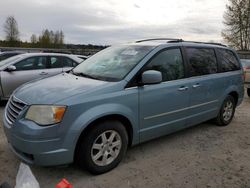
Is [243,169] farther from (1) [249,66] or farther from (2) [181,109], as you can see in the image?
(1) [249,66]

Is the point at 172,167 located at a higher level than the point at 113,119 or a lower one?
lower

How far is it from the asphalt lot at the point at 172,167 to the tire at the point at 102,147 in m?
0.14

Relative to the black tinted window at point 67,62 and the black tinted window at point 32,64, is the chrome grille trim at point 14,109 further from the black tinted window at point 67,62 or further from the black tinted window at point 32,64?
the black tinted window at point 67,62

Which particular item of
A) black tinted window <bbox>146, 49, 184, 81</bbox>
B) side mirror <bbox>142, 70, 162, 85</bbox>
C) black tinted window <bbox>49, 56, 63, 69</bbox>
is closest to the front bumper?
side mirror <bbox>142, 70, 162, 85</bbox>

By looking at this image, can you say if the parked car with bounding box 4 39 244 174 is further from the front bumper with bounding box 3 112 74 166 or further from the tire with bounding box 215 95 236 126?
the tire with bounding box 215 95 236 126

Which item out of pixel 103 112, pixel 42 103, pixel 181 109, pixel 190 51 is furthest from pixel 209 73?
pixel 42 103

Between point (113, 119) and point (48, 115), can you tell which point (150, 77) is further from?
point (48, 115)

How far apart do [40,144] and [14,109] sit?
A: 27.3 inches

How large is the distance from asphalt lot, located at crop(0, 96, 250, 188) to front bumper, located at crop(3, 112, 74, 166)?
356 mm

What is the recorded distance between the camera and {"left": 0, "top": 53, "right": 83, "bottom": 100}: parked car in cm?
687

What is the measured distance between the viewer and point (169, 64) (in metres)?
4.26

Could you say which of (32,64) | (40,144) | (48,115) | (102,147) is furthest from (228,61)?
(32,64)

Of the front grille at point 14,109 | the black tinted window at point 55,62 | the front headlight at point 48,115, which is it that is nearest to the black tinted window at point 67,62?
the black tinted window at point 55,62

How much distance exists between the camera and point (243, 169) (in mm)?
3744
